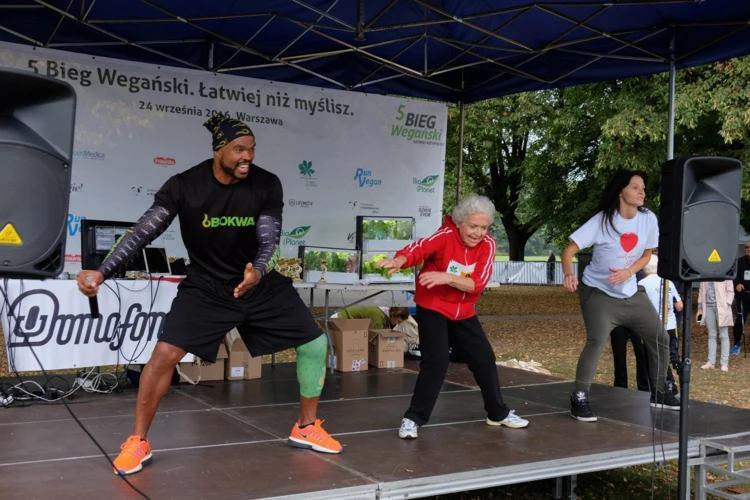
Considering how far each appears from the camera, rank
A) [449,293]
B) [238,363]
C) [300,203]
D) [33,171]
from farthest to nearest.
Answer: [300,203] → [238,363] → [449,293] → [33,171]

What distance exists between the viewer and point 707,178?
475 centimetres

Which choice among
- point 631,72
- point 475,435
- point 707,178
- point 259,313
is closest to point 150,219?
point 259,313

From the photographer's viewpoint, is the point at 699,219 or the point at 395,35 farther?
the point at 395,35

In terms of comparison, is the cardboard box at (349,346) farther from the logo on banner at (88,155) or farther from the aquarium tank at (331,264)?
the logo on banner at (88,155)

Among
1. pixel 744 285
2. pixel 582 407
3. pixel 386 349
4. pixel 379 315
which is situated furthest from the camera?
pixel 744 285

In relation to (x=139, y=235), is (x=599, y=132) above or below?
above

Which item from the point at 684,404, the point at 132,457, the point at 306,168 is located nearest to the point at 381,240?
the point at 306,168

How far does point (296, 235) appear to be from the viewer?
9750 mm

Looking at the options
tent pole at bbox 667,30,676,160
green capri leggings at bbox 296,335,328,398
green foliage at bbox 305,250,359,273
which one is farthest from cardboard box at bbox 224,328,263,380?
tent pole at bbox 667,30,676,160

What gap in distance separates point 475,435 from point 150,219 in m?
2.62

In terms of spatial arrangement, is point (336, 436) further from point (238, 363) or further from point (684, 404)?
point (238, 363)

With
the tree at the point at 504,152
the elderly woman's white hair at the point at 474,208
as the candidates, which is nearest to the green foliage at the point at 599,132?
the tree at the point at 504,152

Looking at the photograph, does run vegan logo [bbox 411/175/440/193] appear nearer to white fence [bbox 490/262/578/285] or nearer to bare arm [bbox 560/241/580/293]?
bare arm [bbox 560/241/580/293]

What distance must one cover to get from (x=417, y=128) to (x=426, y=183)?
763mm
